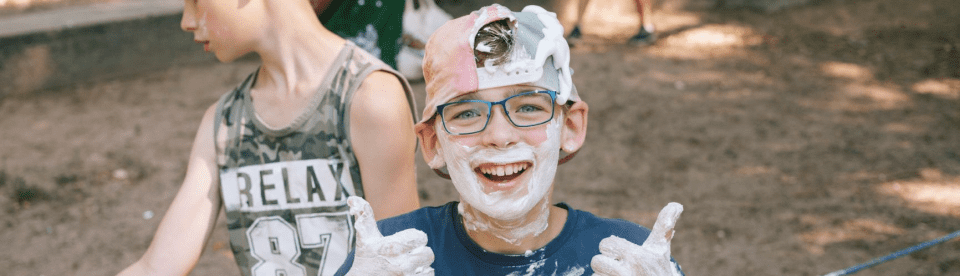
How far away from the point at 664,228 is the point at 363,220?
0.62 meters

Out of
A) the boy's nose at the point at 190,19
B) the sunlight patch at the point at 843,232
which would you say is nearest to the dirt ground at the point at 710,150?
the sunlight patch at the point at 843,232

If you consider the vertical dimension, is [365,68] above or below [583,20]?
above

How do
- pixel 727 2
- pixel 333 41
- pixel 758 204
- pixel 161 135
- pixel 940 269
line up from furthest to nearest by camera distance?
1. pixel 727 2
2. pixel 161 135
3. pixel 758 204
4. pixel 940 269
5. pixel 333 41

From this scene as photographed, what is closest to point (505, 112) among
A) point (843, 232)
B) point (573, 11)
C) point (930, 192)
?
point (843, 232)

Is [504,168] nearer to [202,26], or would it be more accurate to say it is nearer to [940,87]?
[202,26]

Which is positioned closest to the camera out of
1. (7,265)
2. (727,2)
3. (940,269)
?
(940,269)

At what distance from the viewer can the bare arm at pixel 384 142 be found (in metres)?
2.16

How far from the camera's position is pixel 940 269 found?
12.8 feet

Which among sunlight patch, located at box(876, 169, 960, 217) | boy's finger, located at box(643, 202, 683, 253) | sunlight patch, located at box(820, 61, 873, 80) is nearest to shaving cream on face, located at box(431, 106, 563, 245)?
boy's finger, located at box(643, 202, 683, 253)

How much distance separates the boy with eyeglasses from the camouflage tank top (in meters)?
0.49

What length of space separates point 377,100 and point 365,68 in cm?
14

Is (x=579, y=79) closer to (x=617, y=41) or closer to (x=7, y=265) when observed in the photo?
(x=617, y=41)

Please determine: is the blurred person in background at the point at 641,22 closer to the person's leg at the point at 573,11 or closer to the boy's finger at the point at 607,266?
the person's leg at the point at 573,11

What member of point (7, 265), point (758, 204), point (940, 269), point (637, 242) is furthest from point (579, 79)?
point (637, 242)
